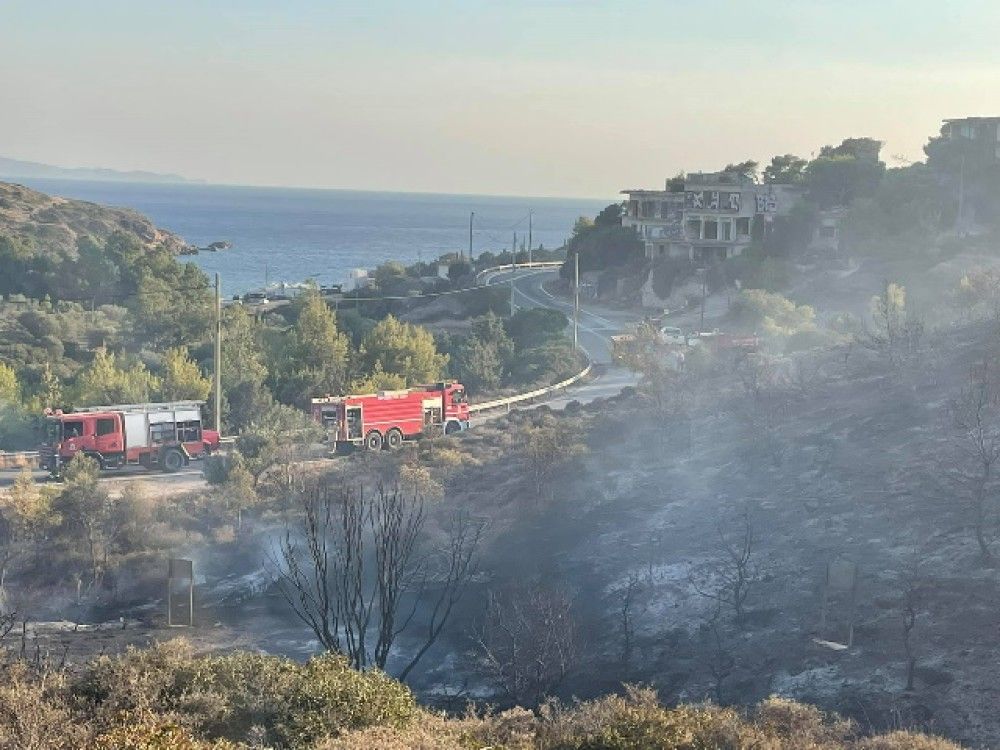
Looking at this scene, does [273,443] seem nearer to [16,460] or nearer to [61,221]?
[16,460]

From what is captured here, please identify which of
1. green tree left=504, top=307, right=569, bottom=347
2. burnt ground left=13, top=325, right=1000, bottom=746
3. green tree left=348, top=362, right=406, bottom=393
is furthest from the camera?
green tree left=504, top=307, right=569, bottom=347

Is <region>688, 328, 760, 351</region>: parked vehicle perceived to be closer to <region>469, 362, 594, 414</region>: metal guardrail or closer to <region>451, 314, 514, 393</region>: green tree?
<region>469, 362, 594, 414</region>: metal guardrail

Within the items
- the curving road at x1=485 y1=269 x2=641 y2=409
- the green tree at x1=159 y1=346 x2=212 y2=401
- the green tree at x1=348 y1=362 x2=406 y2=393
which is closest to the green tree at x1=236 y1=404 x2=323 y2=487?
the green tree at x1=348 y1=362 x2=406 y2=393

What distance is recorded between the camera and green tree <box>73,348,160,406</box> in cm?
4122

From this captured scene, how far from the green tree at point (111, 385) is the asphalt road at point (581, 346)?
5304mm

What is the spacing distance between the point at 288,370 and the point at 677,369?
47.7 ft

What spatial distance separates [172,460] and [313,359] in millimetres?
12399

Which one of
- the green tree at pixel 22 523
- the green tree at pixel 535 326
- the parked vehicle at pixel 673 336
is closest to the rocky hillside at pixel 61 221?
the green tree at pixel 535 326

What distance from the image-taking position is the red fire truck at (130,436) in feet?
115

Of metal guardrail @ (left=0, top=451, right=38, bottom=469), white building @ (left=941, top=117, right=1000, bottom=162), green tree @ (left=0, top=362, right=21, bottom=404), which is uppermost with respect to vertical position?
white building @ (left=941, top=117, right=1000, bottom=162)

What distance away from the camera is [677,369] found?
42.4 metres

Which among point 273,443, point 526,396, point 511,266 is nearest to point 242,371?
point 526,396

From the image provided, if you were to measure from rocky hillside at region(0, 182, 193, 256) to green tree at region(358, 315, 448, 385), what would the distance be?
61114 millimetres

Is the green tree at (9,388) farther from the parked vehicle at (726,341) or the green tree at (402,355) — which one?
the parked vehicle at (726,341)
